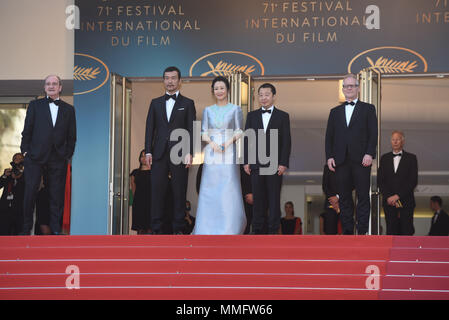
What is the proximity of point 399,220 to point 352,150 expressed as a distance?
1.42 metres

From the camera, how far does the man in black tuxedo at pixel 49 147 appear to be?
287 inches

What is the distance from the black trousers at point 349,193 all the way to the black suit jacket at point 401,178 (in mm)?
1069

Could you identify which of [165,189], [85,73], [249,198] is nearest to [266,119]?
[249,198]

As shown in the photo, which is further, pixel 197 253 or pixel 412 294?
pixel 197 253

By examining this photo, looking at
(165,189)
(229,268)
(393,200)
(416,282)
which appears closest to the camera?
(416,282)

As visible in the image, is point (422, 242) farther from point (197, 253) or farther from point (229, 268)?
point (197, 253)

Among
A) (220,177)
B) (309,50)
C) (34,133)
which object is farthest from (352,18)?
(34,133)

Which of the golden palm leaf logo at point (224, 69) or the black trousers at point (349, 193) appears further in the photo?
the golden palm leaf logo at point (224, 69)

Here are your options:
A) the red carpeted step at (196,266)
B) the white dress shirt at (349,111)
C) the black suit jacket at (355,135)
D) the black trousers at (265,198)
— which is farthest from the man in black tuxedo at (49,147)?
the white dress shirt at (349,111)

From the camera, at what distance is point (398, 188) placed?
824cm

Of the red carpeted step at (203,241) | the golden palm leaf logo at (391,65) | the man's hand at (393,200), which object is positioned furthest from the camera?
the golden palm leaf logo at (391,65)

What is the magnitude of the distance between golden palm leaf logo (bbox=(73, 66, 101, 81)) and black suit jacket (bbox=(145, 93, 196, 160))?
100 inches

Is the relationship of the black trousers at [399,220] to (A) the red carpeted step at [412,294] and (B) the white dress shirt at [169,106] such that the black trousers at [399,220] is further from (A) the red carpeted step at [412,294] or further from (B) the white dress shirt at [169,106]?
(A) the red carpeted step at [412,294]
